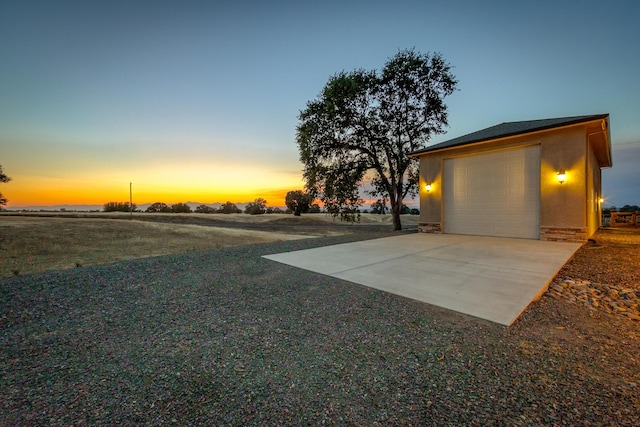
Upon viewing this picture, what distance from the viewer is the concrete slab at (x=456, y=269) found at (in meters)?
3.12

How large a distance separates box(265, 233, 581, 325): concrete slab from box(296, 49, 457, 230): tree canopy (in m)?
6.26

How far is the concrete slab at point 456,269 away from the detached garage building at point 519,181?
1091 mm

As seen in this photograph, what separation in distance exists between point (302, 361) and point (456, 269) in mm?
3707

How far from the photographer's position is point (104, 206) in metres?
35.0

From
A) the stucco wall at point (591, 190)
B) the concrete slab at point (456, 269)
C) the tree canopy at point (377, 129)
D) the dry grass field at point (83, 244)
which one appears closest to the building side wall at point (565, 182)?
the stucco wall at point (591, 190)

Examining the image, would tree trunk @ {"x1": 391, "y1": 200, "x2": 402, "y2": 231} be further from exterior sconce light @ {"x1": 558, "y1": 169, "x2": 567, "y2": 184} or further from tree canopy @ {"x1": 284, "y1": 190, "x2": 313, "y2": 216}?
tree canopy @ {"x1": 284, "y1": 190, "x2": 313, "y2": 216}

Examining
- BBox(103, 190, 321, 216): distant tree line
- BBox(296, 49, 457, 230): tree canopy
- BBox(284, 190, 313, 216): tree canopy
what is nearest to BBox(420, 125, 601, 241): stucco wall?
BBox(296, 49, 457, 230): tree canopy

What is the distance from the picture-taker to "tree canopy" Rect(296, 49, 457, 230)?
12339 mm

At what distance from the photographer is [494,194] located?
8797mm

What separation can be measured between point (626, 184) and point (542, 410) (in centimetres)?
4032

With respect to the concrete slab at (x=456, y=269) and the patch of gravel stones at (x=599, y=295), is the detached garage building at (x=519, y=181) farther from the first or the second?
the patch of gravel stones at (x=599, y=295)

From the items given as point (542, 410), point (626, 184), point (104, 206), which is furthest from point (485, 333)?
point (104, 206)

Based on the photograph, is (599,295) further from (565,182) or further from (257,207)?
(257,207)

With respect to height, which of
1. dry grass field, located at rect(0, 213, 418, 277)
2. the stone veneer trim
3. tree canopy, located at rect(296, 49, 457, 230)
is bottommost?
dry grass field, located at rect(0, 213, 418, 277)
